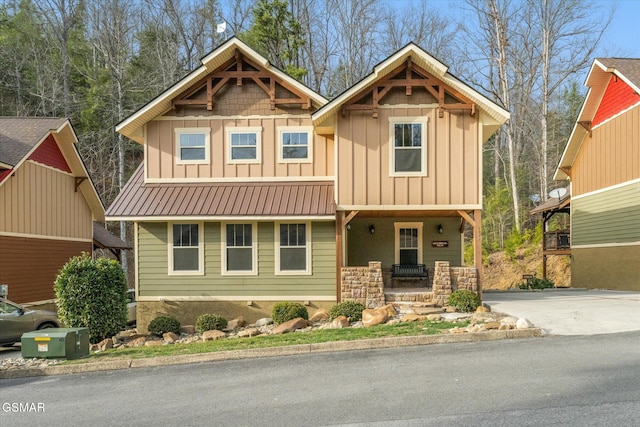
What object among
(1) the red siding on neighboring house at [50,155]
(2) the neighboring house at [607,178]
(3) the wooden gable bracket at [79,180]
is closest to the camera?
(1) the red siding on neighboring house at [50,155]

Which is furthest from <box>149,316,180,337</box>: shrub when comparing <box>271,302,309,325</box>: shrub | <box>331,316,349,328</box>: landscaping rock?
<box>331,316,349,328</box>: landscaping rock

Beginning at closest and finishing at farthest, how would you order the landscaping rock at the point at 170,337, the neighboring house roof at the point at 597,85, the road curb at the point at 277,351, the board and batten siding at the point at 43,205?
1. the road curb at the point at 277,351
2. the landscaping rock at the point at 170,337
3. the board and batten siding at the point at 43,205
4. the neighboring house roof at the point at 597,85

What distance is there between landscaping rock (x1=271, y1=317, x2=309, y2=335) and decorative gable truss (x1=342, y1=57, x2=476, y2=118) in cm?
576

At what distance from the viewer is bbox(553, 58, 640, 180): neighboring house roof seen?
66.7 ft

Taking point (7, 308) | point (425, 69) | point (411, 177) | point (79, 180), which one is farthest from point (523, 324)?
point (79, 180)

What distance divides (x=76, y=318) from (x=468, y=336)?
9.22m

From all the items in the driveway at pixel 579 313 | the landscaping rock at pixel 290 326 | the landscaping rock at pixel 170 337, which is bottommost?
the landscaping rock at pixel 170 337

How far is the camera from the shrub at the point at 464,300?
14.8m

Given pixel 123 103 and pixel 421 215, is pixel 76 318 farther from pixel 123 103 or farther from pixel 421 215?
pixel 123 103

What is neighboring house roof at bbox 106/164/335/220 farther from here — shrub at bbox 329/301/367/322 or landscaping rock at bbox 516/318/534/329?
landscaping rock at bbox 516/318/534/329

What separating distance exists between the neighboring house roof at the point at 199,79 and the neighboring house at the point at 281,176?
0.14ft

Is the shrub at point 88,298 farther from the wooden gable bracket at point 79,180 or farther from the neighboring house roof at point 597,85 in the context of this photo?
the neighboring house roof at point 597,85

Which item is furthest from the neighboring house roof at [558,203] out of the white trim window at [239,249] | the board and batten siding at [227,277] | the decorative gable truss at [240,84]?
the white trim window at [239,249]

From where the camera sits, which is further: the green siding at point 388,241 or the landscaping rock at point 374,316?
the green siding at point 388,241
